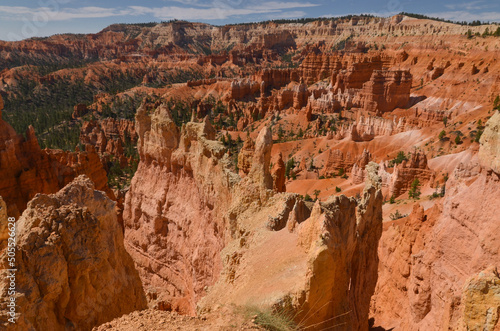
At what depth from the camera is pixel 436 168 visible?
1215 inches

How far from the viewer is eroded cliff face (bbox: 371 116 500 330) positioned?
579cm

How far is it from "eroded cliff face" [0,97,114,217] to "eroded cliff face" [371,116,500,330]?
1834 centimetres

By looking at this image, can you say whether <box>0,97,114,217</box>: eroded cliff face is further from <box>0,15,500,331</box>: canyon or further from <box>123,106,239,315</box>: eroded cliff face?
<box>123,106,239,315</box>: eroded cliff face

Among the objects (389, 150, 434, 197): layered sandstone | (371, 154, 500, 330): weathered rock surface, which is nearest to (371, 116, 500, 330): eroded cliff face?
(371, 154, 500, 330): weathered rock surface

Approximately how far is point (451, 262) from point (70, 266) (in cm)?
1017

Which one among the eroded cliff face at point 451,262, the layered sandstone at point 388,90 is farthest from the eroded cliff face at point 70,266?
the layered sandstone at point 388,90

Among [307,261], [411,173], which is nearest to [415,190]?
[411,173]

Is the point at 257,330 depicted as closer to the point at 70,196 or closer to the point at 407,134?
the point at 70,196

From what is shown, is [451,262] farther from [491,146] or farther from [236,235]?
[236,235]

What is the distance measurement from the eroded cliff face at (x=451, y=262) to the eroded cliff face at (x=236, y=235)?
1.90m

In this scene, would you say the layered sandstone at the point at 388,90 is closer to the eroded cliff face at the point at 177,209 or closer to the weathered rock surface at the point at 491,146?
the eroded cliff face at the point at 177,209

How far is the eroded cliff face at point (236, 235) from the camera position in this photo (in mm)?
6711

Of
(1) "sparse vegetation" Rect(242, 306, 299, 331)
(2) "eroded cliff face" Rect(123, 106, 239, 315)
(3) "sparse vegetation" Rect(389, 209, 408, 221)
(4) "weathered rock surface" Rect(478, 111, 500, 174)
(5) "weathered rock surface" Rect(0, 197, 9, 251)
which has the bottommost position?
(3) "sparse vegetation" Rect(389, 209, 408, 221)

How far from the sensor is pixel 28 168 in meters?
20.3
